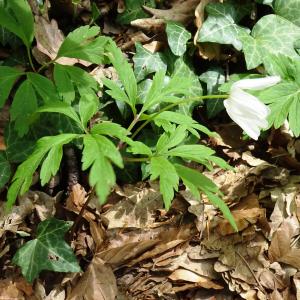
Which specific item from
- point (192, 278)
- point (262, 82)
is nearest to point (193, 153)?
point (262, 82)

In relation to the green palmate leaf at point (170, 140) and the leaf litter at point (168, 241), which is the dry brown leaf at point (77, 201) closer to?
the leaf litter at point (168, 241)

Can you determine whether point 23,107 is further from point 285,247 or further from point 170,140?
point 285,247

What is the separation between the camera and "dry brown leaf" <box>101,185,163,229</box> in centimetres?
233

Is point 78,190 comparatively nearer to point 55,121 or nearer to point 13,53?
point 55,121

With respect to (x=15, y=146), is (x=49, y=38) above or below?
above

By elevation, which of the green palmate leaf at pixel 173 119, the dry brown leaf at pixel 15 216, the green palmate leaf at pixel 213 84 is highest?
the green palmate leaf at pixel 173 119

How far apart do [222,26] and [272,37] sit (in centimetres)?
30

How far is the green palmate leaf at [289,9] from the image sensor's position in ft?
8.71

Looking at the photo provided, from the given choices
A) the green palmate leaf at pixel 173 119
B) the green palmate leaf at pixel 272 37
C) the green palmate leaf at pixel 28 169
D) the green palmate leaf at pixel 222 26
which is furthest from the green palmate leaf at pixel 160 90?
the green palmate leaf at pixel 272 37

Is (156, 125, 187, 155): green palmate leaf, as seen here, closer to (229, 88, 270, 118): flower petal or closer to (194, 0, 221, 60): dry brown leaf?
(229, 88, 270, 118): flower petal

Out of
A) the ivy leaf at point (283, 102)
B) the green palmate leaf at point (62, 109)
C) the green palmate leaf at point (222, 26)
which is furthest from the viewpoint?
the green palmate leaf at point (222, 26)

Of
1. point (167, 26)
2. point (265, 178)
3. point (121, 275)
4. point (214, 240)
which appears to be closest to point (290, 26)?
point (167, 26)

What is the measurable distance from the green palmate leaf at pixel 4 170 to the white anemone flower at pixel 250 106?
3.59 ft

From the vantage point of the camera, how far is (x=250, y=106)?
67.6 inches
